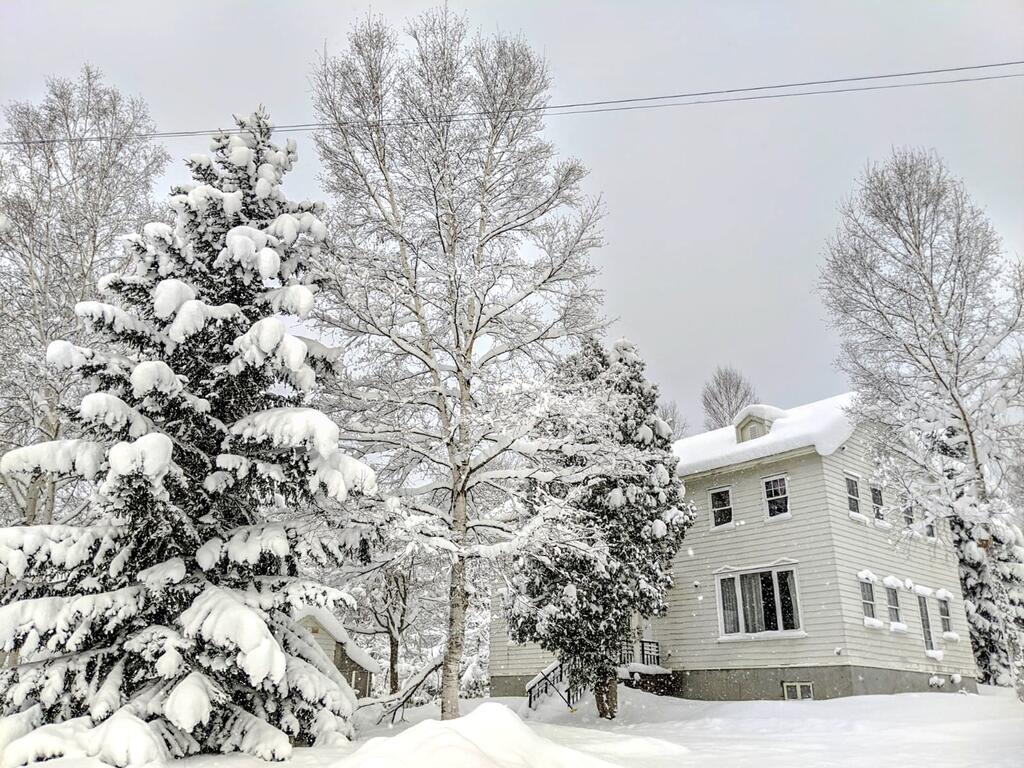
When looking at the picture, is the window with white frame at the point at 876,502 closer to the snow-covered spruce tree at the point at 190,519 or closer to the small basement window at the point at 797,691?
the small basement window at the point at 797,691

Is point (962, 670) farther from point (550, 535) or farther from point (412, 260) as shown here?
point (412, 260)

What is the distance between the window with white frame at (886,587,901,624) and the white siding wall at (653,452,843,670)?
252 centimetres

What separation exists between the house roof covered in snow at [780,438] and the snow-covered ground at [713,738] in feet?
19.6

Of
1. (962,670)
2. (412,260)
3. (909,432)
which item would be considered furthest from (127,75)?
(962,670)

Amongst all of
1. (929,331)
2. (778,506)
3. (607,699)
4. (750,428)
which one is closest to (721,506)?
(778,506)

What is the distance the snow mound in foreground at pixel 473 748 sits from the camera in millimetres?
5551

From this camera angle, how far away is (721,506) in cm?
2075

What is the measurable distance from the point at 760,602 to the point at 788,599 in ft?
2.60

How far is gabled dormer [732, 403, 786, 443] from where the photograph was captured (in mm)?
20641

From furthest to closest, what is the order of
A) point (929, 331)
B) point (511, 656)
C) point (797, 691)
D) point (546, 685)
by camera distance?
point (511, 656), point (546, 685), point (797, 691), point (929, 331)

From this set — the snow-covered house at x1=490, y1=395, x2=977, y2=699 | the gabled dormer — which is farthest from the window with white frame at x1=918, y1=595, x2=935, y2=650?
the gabled dormer

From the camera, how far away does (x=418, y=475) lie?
1323 cm

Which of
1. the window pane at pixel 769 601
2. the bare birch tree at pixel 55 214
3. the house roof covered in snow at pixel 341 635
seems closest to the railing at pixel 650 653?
the window pane at pixel 769 601

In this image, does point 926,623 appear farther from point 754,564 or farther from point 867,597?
point 754,564
